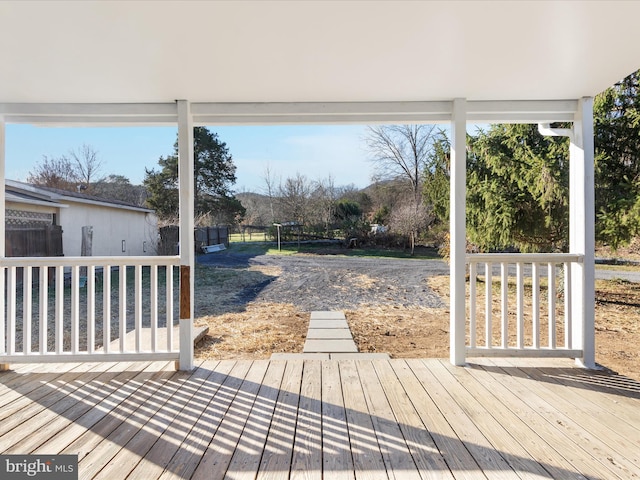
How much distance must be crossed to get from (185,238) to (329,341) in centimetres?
189

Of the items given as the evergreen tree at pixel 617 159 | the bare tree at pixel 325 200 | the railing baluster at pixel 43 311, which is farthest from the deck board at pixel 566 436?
the bare tree at pixel 325 200

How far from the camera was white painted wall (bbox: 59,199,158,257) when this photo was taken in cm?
475

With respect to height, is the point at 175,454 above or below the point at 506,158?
below

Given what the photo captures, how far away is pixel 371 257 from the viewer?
554 cm

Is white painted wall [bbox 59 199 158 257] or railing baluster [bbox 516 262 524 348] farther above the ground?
white painted wall [bbox 59 199 158 257]

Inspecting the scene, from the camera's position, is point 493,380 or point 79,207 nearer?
point 493,380

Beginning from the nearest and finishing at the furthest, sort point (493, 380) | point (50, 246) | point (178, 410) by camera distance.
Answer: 1. point (178, 410)
2. point (493, 380)
3. point (50, 246)

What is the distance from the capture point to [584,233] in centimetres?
268

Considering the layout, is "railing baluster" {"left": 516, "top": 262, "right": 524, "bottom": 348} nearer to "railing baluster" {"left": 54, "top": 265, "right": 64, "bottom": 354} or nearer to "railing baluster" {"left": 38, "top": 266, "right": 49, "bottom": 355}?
"railing baluster" {"left": 54, "top": 265, "right": 64, "bottom": 354}

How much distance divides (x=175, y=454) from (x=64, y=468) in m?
0.44

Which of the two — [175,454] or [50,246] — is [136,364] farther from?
[50,246]

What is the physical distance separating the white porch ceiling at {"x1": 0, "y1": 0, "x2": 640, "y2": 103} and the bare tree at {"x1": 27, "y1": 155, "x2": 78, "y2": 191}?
2.67 meters

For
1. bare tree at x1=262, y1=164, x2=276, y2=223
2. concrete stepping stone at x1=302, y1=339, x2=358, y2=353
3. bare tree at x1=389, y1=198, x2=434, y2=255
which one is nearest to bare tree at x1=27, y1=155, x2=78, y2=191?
bare tree at x1=262, y1=164, x2=276, y2=223

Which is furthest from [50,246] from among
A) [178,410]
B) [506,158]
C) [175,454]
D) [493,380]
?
[506,158]
